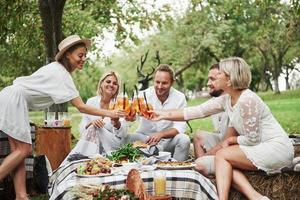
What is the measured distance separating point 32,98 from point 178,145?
1.58 meters

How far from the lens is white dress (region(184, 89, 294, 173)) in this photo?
411 centimetres

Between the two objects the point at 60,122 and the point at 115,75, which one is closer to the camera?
the point at 115,75

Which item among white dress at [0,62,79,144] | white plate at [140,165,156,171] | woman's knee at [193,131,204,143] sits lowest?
white plate at [140,165,156,171]

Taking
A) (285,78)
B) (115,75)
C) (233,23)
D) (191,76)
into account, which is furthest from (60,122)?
(285,78)

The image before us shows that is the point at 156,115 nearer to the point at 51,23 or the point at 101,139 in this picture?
the point at 101,139

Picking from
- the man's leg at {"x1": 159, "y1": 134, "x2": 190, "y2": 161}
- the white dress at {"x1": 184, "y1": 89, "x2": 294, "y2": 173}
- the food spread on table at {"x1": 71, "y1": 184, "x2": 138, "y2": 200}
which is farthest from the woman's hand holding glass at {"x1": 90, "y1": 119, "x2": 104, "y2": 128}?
the food spread on table at {"x1": 71, "y1": 184, "x2": 138, "y2": 200}

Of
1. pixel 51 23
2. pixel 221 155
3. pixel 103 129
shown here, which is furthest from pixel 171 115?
pixel 51 23

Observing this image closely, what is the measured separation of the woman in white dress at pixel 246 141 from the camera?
13.5 feet

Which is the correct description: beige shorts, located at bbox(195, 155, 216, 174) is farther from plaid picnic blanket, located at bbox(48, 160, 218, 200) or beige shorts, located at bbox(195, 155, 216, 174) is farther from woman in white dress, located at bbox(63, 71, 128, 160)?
woman in white dress, located at bbox(63, 71, 128, 160)

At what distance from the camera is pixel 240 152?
13.7 feet

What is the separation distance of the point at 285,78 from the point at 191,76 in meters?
12.4

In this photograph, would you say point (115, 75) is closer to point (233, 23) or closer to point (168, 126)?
point (168, 126)

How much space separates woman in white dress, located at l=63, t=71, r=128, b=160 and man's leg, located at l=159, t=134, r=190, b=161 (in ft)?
1.51

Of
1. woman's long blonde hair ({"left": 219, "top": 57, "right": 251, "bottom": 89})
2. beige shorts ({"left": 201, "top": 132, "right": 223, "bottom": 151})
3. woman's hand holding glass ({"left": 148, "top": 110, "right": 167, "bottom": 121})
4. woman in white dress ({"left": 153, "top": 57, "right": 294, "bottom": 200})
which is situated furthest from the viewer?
beige shorts ({"left": 201, "top": 132, "right": 223, "bottom": 151})
